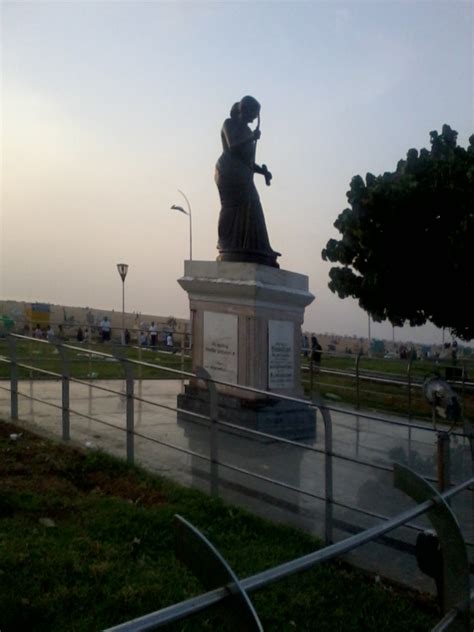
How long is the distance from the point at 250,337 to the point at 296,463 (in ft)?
8.67

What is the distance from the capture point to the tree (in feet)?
55.5

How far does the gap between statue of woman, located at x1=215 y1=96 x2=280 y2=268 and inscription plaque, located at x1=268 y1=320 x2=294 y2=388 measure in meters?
1.17

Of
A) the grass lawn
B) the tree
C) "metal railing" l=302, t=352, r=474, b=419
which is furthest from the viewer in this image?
the tree

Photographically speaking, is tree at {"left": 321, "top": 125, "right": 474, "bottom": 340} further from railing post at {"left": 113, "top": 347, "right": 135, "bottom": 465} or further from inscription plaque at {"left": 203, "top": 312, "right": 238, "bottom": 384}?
railing post at {"left": 113, "top": 347, "right": 135, "bottom": 465}

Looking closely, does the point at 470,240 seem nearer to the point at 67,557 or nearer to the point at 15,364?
the point at 15,364

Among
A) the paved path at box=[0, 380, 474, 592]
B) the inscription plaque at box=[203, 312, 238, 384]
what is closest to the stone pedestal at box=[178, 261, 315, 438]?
the inscription plaque at box=[203, 312, 238, 384]

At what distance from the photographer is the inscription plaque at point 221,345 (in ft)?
30.8

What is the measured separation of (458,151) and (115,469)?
15.5 metres

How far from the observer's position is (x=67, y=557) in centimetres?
377

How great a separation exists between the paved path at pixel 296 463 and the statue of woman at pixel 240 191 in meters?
2.92

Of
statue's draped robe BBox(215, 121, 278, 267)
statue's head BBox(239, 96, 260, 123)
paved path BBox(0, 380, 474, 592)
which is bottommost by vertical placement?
paved path BBox(0, 380, 474, 592)

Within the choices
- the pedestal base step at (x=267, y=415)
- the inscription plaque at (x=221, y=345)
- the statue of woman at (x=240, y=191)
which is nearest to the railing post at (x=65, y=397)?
the pedestal base step at (x=267, y=415)

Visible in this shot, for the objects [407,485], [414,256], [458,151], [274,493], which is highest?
[458,151]

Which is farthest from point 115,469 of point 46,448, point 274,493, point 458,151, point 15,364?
point 458,151
